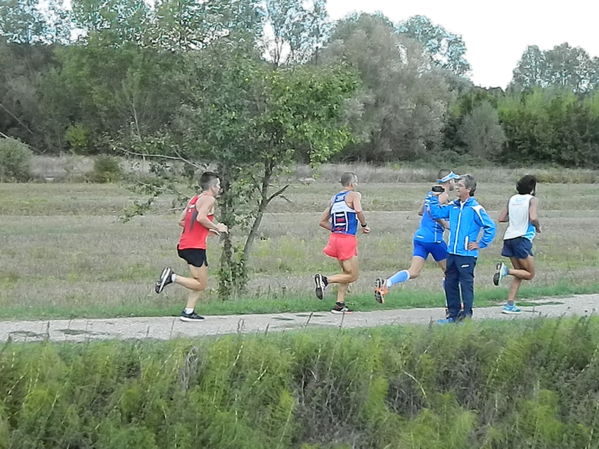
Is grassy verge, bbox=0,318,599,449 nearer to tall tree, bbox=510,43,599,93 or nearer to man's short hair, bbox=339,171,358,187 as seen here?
man's short hair, bbox=339,171,358,187

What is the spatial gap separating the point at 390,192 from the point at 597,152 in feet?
97.9

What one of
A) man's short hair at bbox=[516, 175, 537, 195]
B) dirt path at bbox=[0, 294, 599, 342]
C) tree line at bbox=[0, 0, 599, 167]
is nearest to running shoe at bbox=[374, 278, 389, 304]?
dirt path at bbox=[0, 294, 599, 342]

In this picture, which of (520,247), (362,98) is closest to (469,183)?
(520,247)

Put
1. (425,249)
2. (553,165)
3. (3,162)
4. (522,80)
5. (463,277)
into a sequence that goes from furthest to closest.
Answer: (522,80) → (553,165) → (3,162) → (425,249) → (463,277)

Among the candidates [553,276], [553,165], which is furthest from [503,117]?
[553,276]

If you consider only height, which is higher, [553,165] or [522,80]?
[522,80]

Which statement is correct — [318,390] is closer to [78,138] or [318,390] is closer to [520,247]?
[520,247]

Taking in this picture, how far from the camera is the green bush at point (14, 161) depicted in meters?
48.0

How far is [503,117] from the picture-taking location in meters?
71.7

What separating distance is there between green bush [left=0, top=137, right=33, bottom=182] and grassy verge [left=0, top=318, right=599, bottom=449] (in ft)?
139

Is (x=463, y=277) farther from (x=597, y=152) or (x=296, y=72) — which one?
(x=597, y=152)

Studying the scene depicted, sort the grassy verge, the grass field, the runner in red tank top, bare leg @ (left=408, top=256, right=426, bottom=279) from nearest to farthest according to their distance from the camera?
1. the grassy verge
2. the runner in red tank top
3. bare leg @ (left=408, top=256, right=426, bottom=279)
4. the grass field

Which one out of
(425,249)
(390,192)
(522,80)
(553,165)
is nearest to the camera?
→ (425,249)

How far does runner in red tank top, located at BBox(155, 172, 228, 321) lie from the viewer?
10695 millimetres
